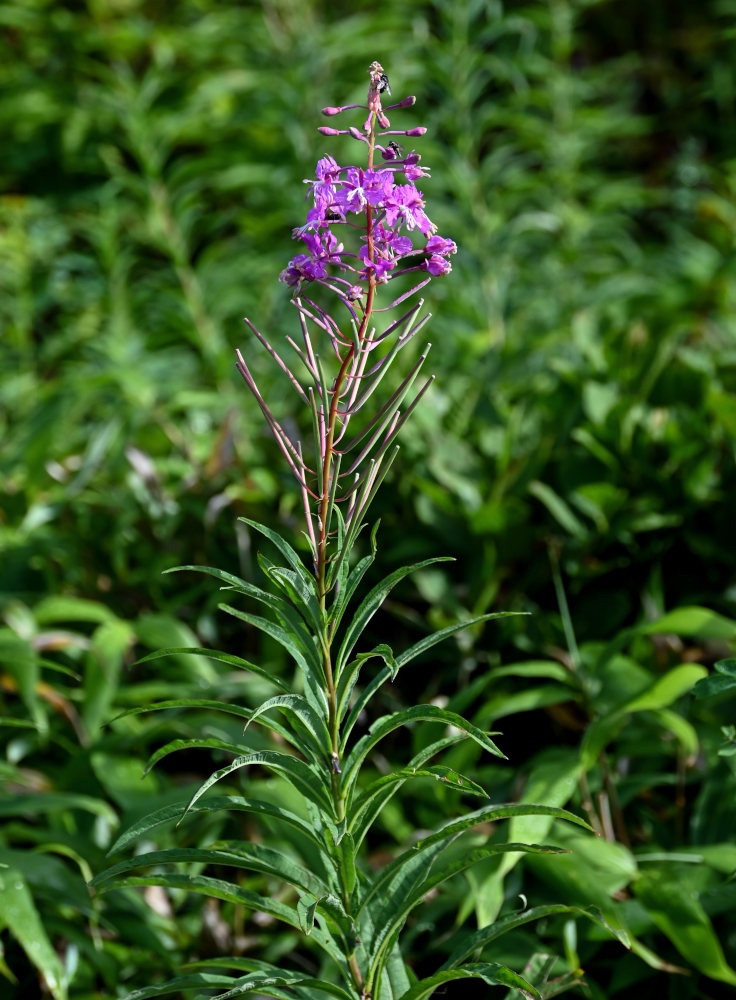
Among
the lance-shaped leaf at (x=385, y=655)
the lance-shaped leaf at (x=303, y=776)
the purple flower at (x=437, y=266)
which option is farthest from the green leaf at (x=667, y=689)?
the purple flower at (x=437, y=266)

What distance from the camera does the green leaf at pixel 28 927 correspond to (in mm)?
1541

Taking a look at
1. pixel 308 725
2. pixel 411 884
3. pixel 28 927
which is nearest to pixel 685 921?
pixel 411 884

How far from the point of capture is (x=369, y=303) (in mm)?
1098

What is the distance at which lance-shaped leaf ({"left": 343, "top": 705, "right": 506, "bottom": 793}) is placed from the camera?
1126mm

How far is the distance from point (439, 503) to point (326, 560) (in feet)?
3.94

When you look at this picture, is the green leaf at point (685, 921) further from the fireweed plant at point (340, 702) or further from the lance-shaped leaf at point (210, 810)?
the lance-shaped leaf at point (210, 810)

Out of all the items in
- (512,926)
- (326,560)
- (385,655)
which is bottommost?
(512,926)

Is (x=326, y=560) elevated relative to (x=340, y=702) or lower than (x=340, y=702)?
elevated

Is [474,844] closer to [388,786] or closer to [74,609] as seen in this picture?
[388,786]

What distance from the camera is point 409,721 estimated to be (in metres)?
1.21

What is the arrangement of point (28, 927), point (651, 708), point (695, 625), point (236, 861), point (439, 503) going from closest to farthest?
point (236, 861) < point (28, 927) < point (651, 708) < point (695, 625) < point (439, 503)

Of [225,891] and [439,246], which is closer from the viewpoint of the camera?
[439,246]

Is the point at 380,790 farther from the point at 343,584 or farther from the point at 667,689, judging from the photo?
the point at 667,689

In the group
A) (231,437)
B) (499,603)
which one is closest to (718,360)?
(499,603)
